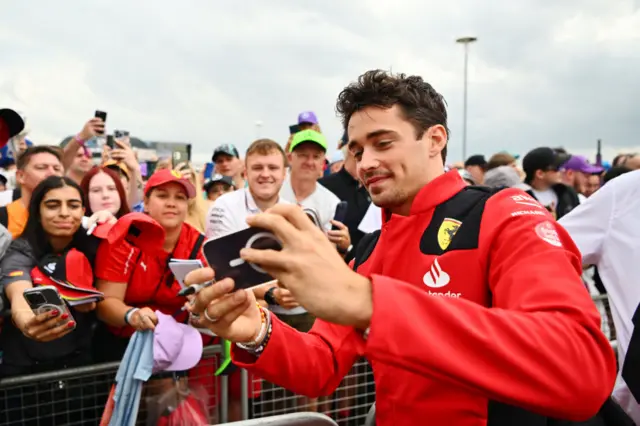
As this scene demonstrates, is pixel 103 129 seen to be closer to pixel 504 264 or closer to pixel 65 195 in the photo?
pixel 65 195

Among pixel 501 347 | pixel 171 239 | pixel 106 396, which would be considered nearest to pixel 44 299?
pixel 106 396

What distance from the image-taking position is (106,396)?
3396 mm

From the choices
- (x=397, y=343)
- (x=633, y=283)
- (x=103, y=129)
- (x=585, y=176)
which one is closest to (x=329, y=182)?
(x=103, y=129)

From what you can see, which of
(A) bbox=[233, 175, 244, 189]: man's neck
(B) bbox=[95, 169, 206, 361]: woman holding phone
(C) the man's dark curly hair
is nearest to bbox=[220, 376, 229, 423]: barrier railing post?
(B) bbox=[95, 169, 206, 361]: woman holding phone

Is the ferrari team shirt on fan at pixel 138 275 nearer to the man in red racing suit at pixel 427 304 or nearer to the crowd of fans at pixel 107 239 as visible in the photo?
the crowd of fans at pixel 107 239

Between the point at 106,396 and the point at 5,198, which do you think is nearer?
the point at 106,396

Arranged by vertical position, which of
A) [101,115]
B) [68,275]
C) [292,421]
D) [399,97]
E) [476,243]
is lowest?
[292,421]

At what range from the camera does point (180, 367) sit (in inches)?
125

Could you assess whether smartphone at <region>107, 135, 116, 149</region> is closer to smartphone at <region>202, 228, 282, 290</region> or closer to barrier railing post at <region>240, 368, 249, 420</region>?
barrier railing post at <region>240, 368, 249, 420</region>

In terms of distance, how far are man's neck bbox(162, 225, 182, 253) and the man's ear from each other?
2314 millimetres

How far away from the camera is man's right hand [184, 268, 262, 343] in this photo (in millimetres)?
1313

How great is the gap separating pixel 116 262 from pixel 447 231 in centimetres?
243

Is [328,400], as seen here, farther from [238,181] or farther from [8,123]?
[238,181]

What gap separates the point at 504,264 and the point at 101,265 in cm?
277
